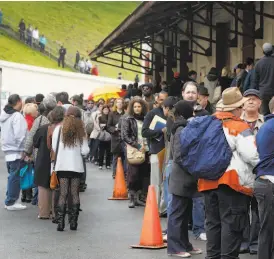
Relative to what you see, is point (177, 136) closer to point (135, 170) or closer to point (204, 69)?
point (135, 170)

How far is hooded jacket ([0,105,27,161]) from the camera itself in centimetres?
1562

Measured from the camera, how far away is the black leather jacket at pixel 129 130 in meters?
15.9

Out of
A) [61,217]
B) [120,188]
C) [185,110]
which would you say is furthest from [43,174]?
[185,110]

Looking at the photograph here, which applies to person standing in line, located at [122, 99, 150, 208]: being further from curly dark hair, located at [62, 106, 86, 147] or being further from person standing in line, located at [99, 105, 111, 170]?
person standing in line, located at [99, 105, 111, 170]

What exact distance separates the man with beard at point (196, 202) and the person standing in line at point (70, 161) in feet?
5.80

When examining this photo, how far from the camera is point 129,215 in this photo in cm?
1484

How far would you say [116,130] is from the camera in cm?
2094

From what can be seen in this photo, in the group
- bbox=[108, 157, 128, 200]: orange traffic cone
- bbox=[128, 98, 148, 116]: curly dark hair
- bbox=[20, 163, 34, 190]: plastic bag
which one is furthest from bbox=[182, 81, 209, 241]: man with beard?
bbox=[108, 157, 128, 200]: orange traffic cone

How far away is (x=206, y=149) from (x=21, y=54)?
2954 inches

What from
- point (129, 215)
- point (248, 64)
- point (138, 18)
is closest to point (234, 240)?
point (129, 215)

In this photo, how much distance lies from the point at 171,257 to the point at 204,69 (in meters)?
16.9

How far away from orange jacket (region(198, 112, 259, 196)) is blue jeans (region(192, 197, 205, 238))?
2.93 metres

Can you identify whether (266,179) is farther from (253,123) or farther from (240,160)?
(253,123)

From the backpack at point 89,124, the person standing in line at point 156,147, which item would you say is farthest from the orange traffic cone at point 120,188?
the backpack at point 89,124
